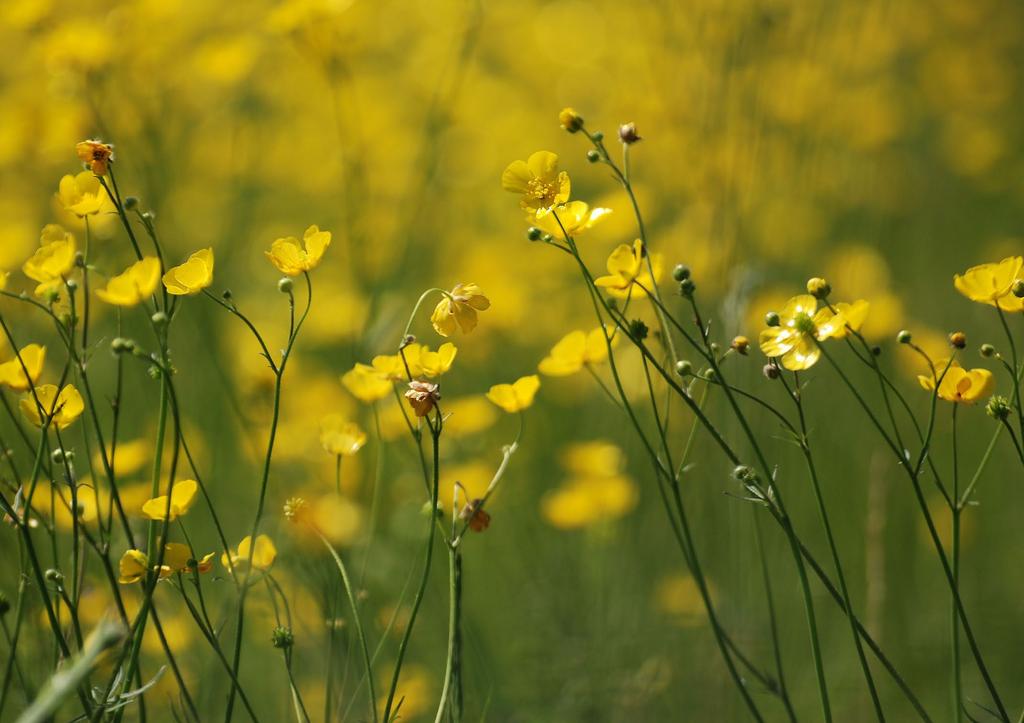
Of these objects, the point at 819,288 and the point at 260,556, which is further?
the point at 260,556

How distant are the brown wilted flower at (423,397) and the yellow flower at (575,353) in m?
0.30

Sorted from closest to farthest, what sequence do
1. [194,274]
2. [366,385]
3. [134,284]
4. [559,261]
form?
[134,284] < [194,274] < [366,385] < [559,261]

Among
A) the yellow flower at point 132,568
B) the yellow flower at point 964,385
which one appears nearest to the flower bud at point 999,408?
the yellow flower at point 964,385

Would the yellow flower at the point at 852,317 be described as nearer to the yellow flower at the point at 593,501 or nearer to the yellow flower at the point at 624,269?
the yellow flower at the point at 624,269

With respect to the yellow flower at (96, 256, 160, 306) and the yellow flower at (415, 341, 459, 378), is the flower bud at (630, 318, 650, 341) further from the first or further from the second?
the yellow flower at (96, 256, 160, 306)

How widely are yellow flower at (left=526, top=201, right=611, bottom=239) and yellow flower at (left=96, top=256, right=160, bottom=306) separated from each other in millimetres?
448

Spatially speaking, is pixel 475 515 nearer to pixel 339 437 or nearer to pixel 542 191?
pixel 339 437

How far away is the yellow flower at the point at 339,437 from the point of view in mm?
1446

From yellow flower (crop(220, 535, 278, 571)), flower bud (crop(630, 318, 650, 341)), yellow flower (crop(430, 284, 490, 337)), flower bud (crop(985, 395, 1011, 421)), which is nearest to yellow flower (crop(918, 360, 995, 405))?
flower bud (crop(985, 395, 1011, 421))

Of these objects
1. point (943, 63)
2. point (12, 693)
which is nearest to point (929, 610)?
point (12, 693)

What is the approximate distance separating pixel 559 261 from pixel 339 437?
9.50ft

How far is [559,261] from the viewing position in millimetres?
4273

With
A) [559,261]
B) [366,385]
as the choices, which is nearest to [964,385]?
[366,385]

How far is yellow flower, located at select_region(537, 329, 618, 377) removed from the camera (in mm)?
1501
